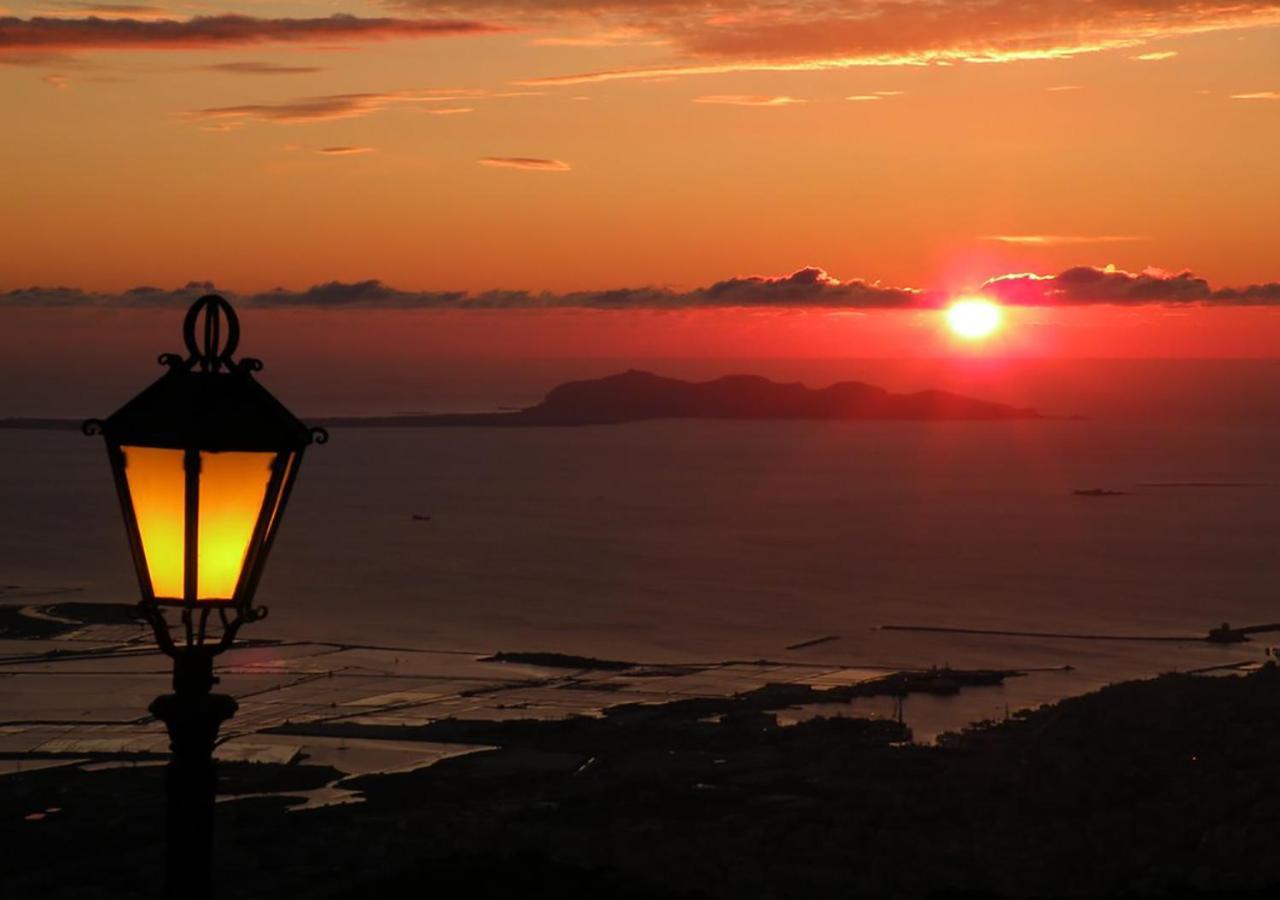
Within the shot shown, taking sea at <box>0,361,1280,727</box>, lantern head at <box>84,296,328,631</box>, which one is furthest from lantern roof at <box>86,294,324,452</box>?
sea at <box>0,361,1280,727</box>

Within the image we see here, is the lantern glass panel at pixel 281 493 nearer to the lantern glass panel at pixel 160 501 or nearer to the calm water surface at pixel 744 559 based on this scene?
the lantern glass panel at pixel 160 501

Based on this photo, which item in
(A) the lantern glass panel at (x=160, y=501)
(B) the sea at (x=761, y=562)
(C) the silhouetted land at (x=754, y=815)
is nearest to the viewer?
(A) the lantern glass panel at (x=160, y=501)

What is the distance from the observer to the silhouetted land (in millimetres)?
24141

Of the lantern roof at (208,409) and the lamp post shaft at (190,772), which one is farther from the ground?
the lantern roof at (208,409)

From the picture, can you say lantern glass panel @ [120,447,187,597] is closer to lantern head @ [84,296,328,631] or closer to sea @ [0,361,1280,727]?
lantern head @ [84,296,328,631]

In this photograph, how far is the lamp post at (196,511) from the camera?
367 centimetres

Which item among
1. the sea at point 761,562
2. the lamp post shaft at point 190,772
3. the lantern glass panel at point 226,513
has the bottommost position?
the lamp post shaft at point 190,772

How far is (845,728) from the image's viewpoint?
38.8m

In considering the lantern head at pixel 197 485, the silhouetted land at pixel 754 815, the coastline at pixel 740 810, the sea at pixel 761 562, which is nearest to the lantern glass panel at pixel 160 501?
the lantern head at pixel 197 485

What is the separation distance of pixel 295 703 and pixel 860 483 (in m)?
110

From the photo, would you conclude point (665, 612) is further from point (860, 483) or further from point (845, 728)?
point (860, 483)

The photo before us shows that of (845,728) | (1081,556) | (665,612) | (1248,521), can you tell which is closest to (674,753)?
(845,728)

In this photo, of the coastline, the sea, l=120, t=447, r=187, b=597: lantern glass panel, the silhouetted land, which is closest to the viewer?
l=120, t=447, r=187, b=597: lantern glass panel

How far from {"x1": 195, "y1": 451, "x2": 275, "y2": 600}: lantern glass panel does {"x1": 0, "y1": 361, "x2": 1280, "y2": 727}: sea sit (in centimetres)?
3968
